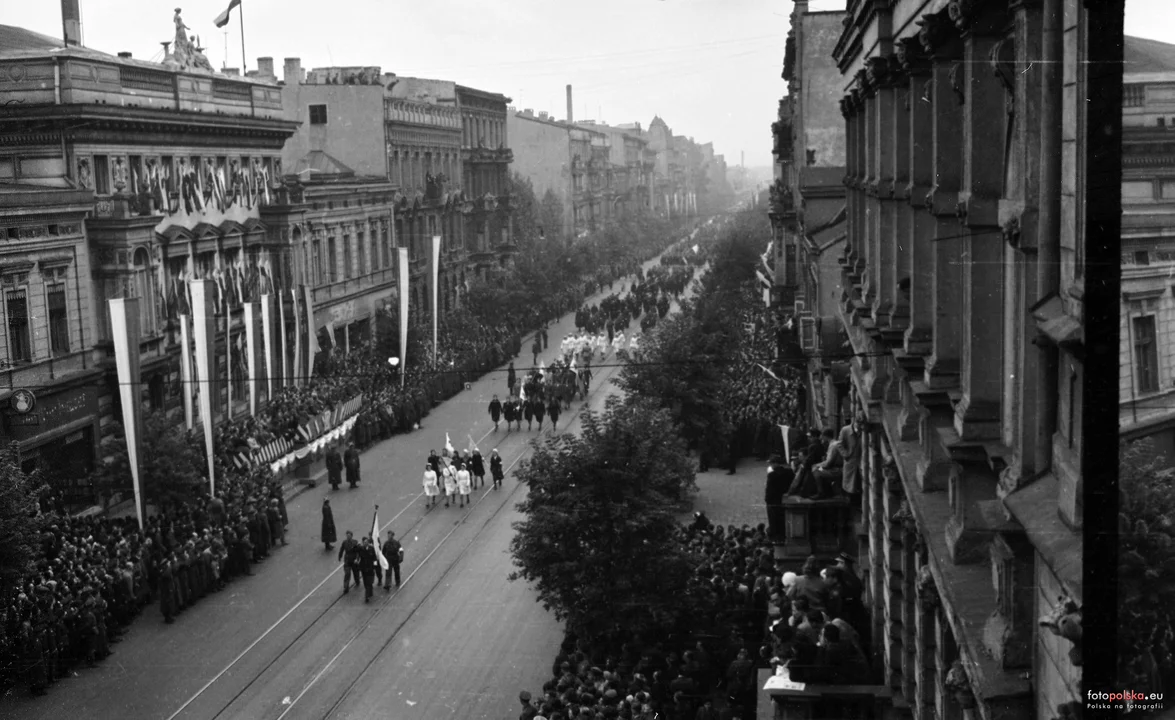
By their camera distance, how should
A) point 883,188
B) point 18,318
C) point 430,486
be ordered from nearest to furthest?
1. point 883,188
2. point 18,318
3. point 430,486

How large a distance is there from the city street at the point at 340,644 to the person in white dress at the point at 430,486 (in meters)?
0.94

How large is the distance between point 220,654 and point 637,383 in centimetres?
1699

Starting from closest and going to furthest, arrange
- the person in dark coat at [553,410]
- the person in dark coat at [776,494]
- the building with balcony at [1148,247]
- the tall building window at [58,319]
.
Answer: the building with balcony at [1148,247], the person in dark coat at [776,494], the tall building window at [58,319], the person in dark coat at [553,410]

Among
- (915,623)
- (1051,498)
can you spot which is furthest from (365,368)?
(1051,498)

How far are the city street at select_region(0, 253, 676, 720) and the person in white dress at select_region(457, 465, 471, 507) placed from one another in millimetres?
1236

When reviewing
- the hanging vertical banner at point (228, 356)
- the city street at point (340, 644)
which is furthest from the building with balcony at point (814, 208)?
the hanging vertical banner at point (228, 356)

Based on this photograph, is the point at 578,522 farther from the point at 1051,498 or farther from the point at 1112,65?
the point at 1112,65

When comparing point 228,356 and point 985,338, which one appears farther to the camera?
point 228,356

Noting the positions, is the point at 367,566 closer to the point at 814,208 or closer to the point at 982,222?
the point at 814,208

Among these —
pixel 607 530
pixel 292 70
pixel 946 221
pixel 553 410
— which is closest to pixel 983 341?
pixel 946 221

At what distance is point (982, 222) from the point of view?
9.82 metres

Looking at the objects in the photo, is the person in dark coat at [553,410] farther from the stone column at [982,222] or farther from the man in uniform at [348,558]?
the stone column at [982,222]

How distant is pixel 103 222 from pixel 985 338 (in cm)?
3203

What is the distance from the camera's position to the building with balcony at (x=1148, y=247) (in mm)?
5598
